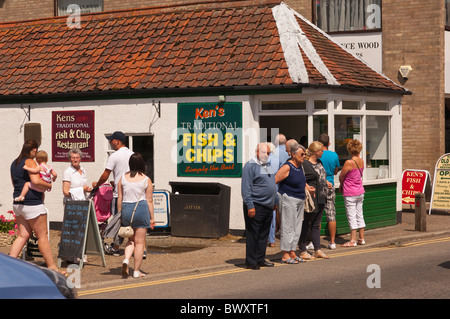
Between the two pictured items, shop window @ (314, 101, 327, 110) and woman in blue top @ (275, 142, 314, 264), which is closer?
woman in blue top @ (275, 142, 314, 264)

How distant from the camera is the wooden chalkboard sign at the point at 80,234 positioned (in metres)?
12.2

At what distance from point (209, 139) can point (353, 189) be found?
3211 millimetres

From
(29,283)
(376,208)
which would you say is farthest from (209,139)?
(29,283)

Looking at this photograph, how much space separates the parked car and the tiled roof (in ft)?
32.4

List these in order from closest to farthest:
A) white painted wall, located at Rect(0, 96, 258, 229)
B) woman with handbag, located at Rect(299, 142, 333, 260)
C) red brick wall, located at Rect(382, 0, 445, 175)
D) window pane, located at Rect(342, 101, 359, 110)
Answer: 1. woman with handbag, located at Rect(299, 142, 333, 260)
2. white painted wall, located at Rect(0, 96, 258, 229)
3. window pane, located at Rect(342, 101, 359, 110)
4. red brick wall, located at Rect(382, 0, 445, 175)

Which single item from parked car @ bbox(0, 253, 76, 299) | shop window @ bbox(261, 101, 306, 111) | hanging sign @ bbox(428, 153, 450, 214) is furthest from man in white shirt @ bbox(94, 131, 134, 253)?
hanging sign @ bbox(428, 153, 450, 214)

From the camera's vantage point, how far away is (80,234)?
40.2 feet

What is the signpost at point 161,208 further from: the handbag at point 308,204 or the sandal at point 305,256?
the handbag at point 308,204

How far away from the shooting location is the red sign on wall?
17.6 metres

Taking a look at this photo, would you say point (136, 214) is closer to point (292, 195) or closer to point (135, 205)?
point (135, 205)

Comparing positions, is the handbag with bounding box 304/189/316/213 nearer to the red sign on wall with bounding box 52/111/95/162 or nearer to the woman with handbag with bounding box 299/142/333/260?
the woman with handbag with bounding box 299/142/333/260

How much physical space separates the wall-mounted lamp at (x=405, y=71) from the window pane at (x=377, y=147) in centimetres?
472

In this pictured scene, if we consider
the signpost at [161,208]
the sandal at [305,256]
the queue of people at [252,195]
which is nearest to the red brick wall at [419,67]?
the queue of people at [252,195]
